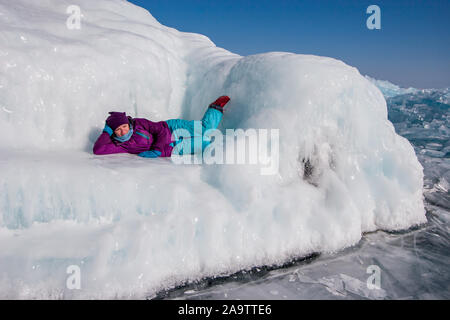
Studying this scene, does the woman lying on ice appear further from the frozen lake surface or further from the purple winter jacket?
the frozen lake surface

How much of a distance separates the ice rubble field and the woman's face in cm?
25

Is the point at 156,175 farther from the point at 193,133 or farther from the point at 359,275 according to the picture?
the point at 359,275

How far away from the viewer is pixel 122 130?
9.29 feet

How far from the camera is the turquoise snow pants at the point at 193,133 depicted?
3.28m

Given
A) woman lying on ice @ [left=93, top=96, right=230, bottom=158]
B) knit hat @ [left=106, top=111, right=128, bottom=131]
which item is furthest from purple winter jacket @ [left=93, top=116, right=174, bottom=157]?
knit hat @ [left=106, top=111, right=128, bottom=131]

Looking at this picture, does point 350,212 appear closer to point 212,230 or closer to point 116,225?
point 212,230

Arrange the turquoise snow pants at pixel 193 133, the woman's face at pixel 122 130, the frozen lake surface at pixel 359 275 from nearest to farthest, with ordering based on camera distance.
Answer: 1. the frozen lake surface at pixel 359 275
2. the woman's face at pixel 122 130
3. the turquoise snow pants at pixel 193 133

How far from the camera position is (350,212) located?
8.95 ft

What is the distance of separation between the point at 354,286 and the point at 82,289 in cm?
194

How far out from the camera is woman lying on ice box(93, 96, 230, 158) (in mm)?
2869

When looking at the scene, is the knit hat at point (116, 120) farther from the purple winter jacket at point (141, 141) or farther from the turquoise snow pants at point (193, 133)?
the turquoise snow pants at point (193, 133)

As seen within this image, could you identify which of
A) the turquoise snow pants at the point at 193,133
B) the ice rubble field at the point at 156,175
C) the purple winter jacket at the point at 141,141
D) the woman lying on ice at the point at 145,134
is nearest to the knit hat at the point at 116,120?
the woman lying on ice at the point at 145,134

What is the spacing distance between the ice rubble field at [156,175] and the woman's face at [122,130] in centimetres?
25
